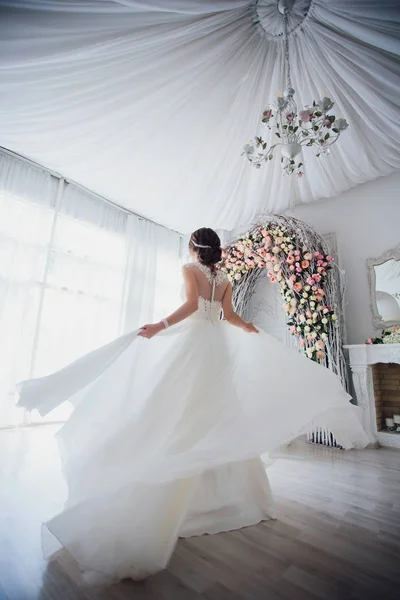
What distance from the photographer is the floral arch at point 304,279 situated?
138 inches

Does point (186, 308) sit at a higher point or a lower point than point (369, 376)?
higher

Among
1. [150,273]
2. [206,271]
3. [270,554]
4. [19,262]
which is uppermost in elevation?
[150,273]

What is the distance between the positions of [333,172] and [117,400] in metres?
3.94

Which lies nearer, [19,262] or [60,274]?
[19,262]

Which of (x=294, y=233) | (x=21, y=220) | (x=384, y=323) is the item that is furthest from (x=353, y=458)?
(x=21, y=220)

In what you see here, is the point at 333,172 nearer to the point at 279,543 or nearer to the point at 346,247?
the point at 346,247

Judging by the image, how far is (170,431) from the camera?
50.4 inches

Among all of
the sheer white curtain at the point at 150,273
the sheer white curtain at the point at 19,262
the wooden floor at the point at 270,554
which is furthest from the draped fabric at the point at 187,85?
the wooden floor at the point at 270,554

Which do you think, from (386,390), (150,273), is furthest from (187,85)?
(386,390)

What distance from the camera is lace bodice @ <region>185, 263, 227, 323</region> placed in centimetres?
182

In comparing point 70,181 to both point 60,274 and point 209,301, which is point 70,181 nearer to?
point 60,274

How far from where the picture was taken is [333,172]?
3781mm

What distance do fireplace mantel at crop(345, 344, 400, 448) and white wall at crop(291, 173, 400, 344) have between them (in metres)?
0.47

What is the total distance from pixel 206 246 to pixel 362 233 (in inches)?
127
